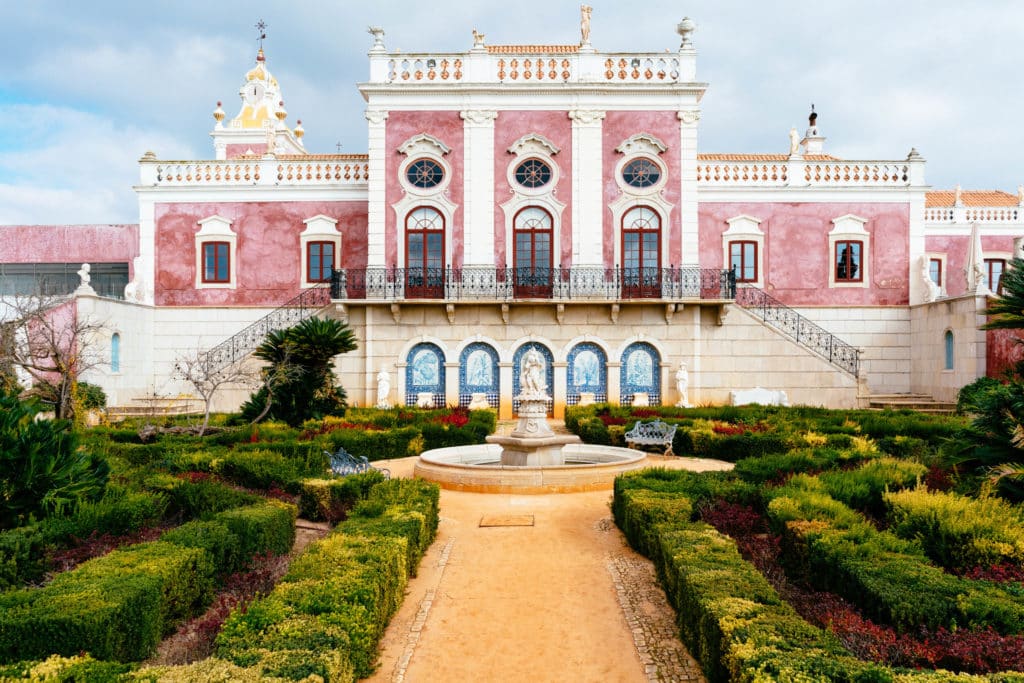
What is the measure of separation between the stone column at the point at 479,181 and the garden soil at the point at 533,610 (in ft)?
50.1

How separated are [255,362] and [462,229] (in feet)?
25.8

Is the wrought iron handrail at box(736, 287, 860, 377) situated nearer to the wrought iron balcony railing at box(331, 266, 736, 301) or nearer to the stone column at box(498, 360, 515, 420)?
the wrought iron balcony railing at box(331, 266, 736, 301)

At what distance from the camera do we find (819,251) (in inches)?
1080

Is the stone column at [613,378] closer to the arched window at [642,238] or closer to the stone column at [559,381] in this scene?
the stone column at [559,381]

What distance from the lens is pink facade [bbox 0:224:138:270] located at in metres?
31.8

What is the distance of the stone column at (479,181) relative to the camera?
25.4m

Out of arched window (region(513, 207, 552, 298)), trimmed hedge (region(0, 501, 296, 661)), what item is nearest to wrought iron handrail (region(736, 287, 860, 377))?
arched window (region(513, 207, 552, 298))

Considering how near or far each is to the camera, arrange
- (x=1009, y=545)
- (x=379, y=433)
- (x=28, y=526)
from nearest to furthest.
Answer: (x=1009, y=545)
(x=28, y=526)
(x=379, y=433)

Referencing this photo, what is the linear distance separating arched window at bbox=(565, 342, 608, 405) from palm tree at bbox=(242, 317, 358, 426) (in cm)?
881

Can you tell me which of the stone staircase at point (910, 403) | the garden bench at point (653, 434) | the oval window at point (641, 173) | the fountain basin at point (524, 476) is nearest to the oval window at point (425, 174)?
the oval window at point (641, 173)

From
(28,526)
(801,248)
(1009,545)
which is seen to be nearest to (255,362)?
(28,526)

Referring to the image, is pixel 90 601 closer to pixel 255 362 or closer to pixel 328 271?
pixel 255 362

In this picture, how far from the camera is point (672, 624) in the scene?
7176mm

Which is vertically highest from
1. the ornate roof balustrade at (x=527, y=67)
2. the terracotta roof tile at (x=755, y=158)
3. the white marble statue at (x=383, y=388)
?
the ornate roof balustrade at (x=527, y=67)
